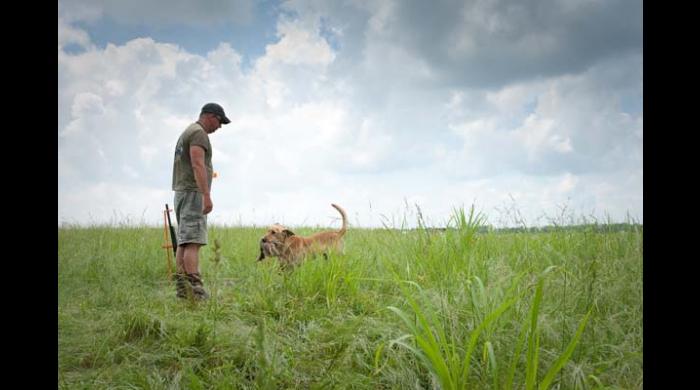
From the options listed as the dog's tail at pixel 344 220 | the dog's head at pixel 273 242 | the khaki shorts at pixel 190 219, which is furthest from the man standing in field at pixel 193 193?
the dog's tail at pixel 344 220

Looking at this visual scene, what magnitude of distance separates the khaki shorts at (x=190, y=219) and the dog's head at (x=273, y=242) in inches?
29.9

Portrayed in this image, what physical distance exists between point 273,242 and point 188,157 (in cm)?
155

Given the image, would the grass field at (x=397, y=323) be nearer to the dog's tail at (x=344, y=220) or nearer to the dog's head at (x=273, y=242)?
the dog's head at (x=273, y=242)

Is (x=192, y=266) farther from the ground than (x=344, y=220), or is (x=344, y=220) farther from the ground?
(x=344, y=220)

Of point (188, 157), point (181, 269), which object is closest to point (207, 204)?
point (188, 157)

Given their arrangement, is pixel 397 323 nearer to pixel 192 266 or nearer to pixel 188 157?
pixel 192 266

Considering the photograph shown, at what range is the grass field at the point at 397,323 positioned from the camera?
2.29m

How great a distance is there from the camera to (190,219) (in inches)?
208

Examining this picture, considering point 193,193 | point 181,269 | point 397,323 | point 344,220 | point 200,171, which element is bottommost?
point 397,323

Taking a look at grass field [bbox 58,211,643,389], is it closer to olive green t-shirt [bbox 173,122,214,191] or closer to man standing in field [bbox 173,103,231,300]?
man standing in field [bbox 173,103,231,300]

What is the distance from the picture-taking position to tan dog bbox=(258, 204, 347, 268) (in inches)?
Result: 220

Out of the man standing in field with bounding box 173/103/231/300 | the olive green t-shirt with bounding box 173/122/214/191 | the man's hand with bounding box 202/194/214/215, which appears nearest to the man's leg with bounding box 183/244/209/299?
the man standing in field with bounding box 173/103/231/300

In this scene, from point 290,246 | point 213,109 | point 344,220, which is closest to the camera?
point 213,109
